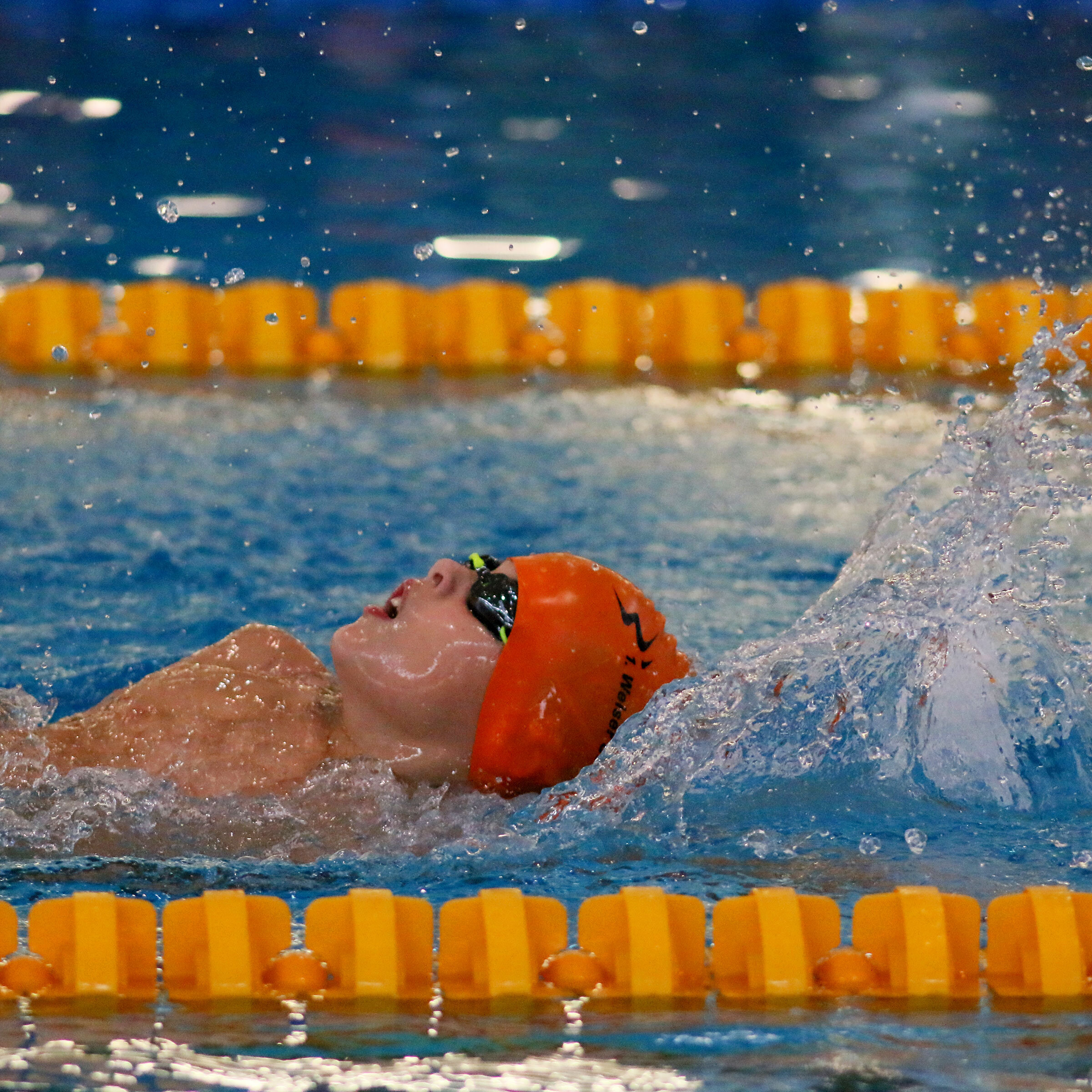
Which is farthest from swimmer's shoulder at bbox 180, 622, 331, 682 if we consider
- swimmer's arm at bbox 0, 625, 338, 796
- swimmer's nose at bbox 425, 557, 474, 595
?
swimmer's nose at bbox 425, 557, 474, 595

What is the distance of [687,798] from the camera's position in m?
2.52

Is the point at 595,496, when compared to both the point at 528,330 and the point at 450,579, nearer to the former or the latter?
the point at 528,330

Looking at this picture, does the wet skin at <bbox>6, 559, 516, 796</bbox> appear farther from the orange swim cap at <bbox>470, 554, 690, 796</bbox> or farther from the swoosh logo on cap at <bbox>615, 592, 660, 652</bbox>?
the swoosh logo on cap at <bbox>615, 592, 660, 652</bbox>

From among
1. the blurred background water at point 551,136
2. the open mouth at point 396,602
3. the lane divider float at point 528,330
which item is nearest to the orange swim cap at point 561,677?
the open mouth at point 396,602

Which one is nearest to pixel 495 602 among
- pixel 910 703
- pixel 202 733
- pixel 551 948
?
pixel 202 733

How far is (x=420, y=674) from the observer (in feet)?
7.97

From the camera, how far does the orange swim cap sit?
7.92 ft

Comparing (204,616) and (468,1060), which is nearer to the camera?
(468,1060)

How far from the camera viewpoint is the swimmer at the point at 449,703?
2.42 meters

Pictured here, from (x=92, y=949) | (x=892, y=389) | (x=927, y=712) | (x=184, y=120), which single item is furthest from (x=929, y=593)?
(x=184, y=120)

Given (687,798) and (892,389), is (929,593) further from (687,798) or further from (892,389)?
(892,389)

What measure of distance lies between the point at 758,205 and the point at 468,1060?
21.7 ft

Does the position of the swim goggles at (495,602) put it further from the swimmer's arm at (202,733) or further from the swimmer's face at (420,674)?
the swimmer's arm at (202,733)

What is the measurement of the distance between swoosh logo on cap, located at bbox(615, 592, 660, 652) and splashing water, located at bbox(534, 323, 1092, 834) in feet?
0.28
